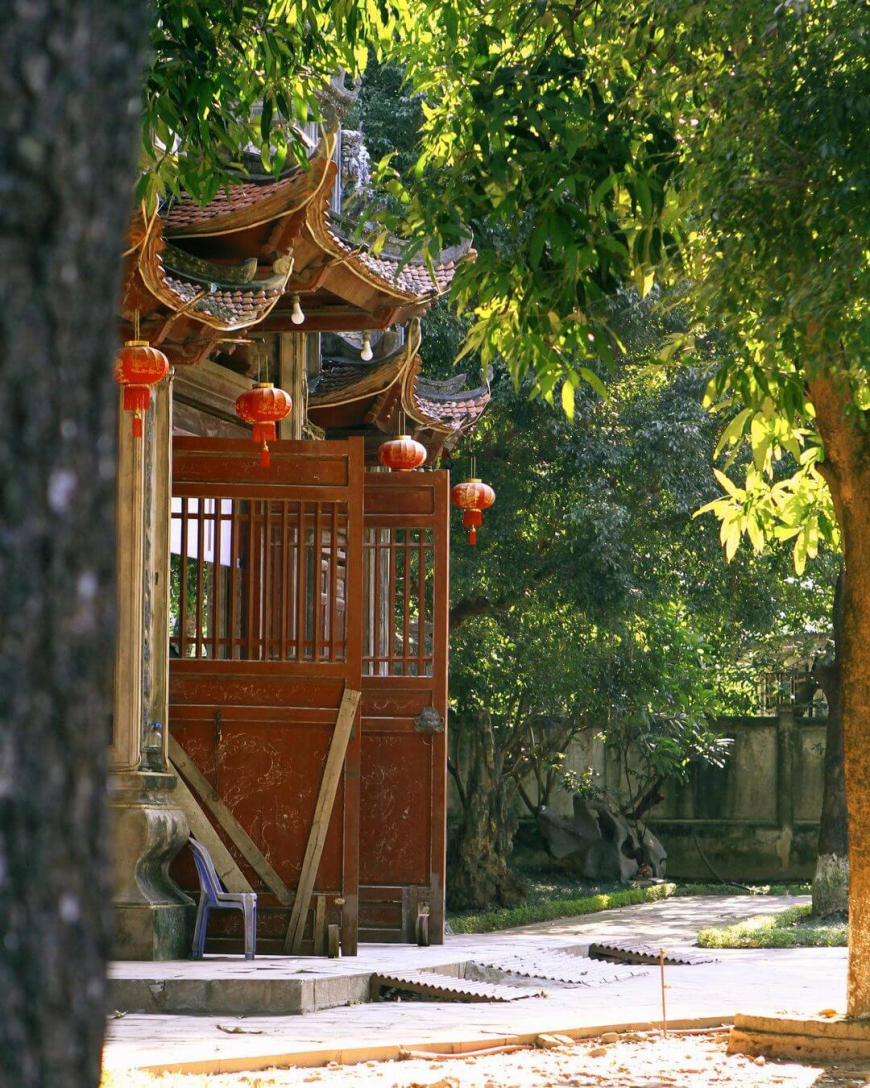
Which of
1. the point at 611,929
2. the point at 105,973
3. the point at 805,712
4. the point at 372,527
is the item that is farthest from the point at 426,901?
the point at 805,712

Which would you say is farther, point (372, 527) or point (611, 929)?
point (611, 929)

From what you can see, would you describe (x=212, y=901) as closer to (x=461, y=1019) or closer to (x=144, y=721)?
(x=144, y=721)

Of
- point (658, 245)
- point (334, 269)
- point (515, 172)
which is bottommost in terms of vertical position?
point (658, 245)

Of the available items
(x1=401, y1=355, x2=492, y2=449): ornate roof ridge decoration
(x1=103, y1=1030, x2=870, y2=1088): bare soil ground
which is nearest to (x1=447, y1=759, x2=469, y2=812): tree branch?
(x1=401, y1=355, x2=492, y2=449): ornate roof ridge decoration

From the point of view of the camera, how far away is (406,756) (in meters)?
10.5

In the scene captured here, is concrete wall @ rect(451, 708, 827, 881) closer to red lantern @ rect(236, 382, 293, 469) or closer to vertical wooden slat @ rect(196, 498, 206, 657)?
vertical wooden slat @ rect(196, 498, 206, 657)

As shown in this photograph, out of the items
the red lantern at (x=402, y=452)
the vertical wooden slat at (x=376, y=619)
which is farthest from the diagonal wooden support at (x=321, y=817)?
the red lantern at (x=402, y=452)

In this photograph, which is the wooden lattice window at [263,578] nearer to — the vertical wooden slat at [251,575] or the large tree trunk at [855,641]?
the vertical wooden slat at [251,575]

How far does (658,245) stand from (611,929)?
11143 millimetres

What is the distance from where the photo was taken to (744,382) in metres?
5.39

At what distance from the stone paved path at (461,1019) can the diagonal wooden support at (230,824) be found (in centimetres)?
86

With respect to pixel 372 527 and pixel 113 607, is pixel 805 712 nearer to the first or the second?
pixel 372 527

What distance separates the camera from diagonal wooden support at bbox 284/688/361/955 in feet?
30.0

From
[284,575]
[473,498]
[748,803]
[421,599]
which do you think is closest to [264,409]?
[284,575]
